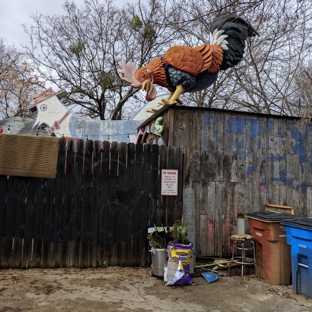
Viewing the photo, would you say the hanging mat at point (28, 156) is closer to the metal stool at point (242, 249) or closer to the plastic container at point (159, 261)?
the plastic container at point (159, 261)

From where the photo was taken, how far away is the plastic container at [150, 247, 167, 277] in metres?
5.37

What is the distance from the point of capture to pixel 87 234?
579 centimetres

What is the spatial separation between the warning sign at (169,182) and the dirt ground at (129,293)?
154 cm

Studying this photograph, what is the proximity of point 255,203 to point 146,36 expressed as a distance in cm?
1469

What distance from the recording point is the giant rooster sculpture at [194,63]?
6977 mm

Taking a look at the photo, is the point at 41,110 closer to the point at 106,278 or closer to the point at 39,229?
the point at 39,229

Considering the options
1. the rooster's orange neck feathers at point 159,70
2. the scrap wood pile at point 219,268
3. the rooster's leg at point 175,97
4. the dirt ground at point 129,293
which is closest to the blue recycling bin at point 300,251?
the dirt ground at point 129,293

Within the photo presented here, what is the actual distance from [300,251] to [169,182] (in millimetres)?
2558

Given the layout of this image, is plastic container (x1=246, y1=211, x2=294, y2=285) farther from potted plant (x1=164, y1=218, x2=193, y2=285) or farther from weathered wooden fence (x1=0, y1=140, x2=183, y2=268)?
weathered wooden fence (x1=0, y1=140, x2=183, y2=268)

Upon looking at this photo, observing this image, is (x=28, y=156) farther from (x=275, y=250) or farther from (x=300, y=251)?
(x=300, y=251)

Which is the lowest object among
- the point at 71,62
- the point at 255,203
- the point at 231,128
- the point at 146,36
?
the point at 255,203

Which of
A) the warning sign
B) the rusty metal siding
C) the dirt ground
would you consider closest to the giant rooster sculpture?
the rusty metal siding

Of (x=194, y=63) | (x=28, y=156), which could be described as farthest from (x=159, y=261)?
(x=194, y=63)

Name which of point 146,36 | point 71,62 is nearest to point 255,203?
point 146,36
